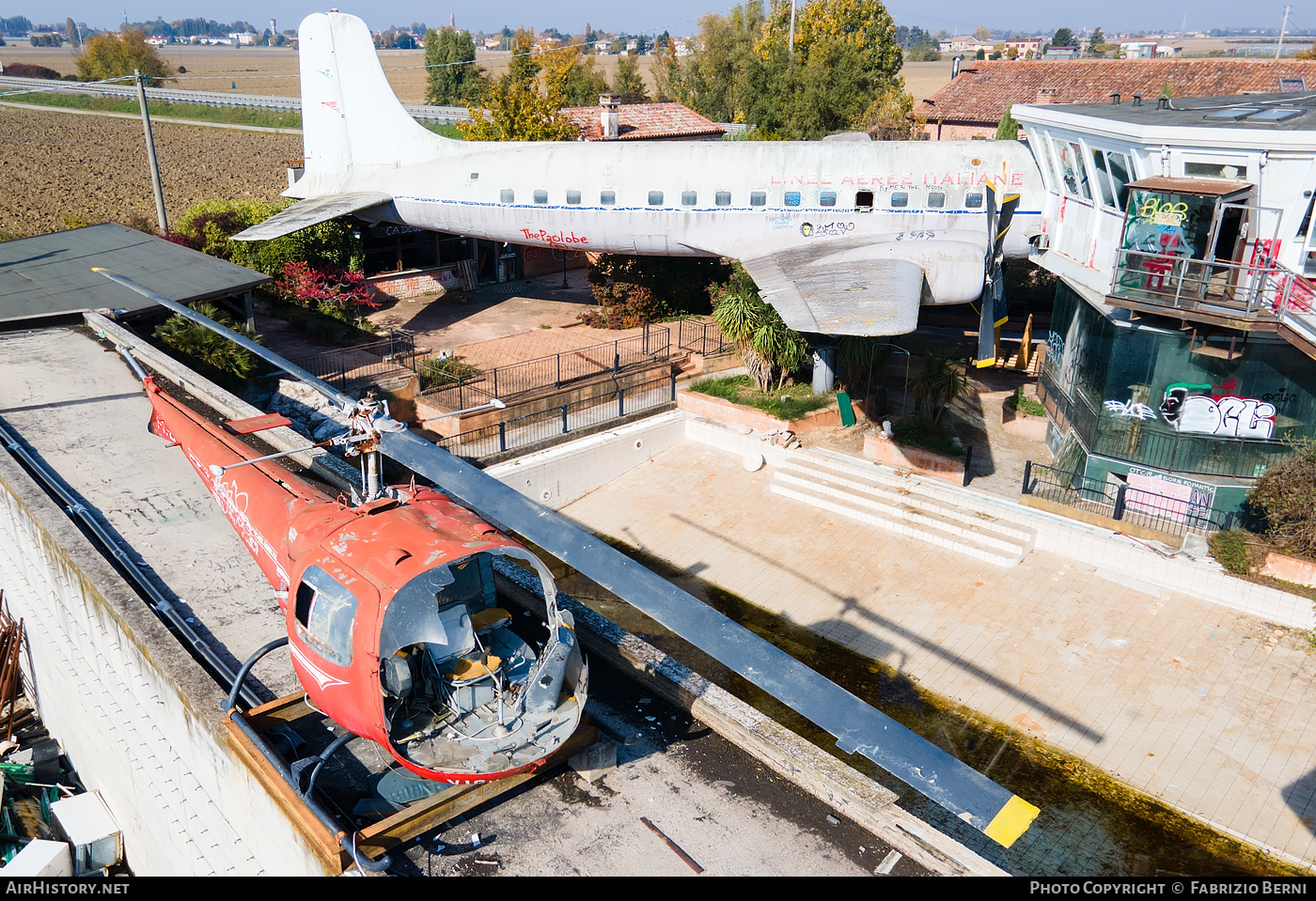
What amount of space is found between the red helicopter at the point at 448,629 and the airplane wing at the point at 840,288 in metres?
9.06

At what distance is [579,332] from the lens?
97.3ft

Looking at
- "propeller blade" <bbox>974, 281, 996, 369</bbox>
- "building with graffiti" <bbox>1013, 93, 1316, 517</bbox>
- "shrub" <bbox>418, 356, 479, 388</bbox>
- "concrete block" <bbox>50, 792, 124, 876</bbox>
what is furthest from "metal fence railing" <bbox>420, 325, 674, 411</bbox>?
"building with graffiti" <bbox>1013, 93, 1316, 517</bbox>

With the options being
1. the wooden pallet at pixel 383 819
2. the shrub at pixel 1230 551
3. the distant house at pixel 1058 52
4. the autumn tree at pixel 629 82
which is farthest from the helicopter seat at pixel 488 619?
the distant house at pixel 1058 52

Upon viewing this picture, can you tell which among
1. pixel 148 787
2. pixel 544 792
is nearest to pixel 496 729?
pixel 544 792

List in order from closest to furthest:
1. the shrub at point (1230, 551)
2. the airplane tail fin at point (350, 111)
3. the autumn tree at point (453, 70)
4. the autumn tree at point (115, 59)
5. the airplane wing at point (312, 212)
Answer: the shrub at point (1230, 551)
the airplane wing at point (312, 212)
the airplane tail fin at point (350, 111)
the autumn tree at point (453, 70)
the autumn tree at point (115, 59)

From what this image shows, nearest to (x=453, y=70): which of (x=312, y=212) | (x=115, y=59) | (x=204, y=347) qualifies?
(x=115, y=59)

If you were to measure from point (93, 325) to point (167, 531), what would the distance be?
11.3 m

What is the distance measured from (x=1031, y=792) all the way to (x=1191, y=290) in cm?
1029

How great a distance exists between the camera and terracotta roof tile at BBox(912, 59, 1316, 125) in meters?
46.2

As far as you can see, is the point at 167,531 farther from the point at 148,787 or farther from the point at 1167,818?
the point at 1167,818

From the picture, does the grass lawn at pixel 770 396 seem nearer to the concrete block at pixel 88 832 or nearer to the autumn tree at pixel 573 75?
the concrete block at pixel 88 832

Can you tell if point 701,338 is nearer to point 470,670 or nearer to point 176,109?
point 470,670

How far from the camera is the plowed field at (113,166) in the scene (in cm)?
4719

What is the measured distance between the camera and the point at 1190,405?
1828 centimetres
